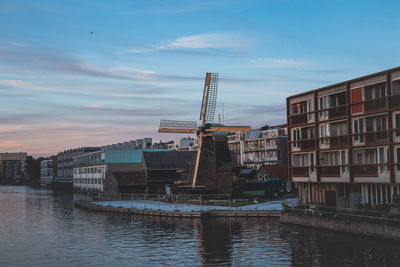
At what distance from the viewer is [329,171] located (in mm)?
51125

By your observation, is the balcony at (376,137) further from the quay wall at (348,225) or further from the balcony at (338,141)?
the quay wall at (348,225)

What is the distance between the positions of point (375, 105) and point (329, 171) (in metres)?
9.24

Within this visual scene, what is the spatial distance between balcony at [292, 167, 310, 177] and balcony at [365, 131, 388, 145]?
31.8 ft

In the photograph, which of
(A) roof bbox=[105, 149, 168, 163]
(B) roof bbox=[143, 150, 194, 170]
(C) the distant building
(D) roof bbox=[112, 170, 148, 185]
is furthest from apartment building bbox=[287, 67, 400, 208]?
(A) roof bbox=[105, 149, 168, 163]

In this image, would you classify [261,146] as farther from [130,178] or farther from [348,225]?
[348,225]

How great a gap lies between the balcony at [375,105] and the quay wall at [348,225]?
10.8 metres

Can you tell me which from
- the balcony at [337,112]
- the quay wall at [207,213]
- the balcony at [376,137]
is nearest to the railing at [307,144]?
the balcony at [337,112]

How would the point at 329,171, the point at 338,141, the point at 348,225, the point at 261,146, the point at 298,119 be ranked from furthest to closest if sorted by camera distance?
the point at 261,146
the point at 298,119
the point at 329,171
the point at 338,141
the point at 348,225

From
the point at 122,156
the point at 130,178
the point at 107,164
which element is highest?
the point at 122,156

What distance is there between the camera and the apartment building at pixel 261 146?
466ft

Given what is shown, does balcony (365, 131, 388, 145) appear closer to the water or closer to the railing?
the railing

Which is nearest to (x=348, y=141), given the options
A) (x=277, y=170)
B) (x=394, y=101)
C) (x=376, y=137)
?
(x=376, y=137)

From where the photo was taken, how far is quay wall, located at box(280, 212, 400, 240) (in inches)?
1545

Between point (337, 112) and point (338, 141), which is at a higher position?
point (337, 112)
